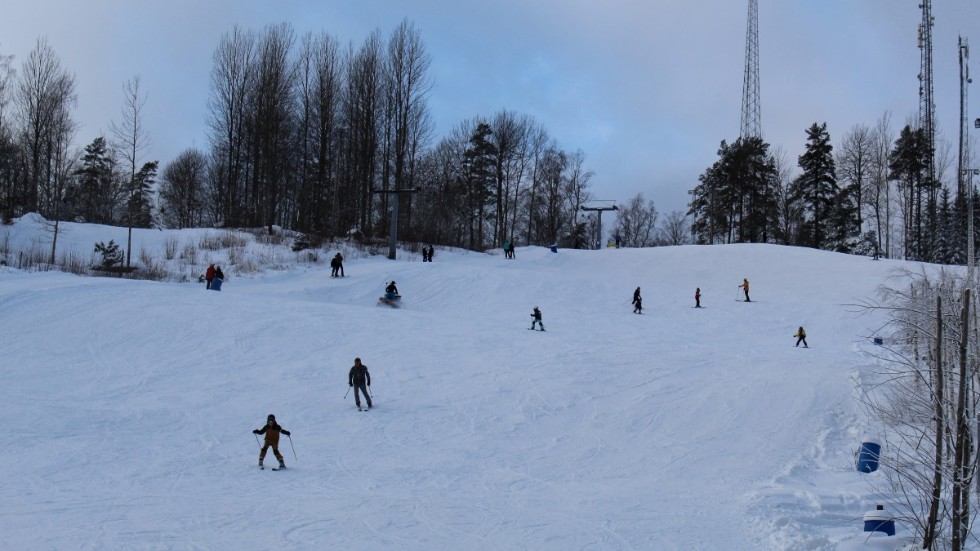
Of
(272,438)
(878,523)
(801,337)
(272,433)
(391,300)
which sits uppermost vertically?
(391,300)

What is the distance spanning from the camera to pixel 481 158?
60.4m

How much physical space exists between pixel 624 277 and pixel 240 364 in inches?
1093

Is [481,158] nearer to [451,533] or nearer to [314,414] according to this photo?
[314,414]

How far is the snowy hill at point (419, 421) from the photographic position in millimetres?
9562

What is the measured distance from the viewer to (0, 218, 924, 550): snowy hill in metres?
9.56

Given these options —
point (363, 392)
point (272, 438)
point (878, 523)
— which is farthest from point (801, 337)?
point (272, 438)

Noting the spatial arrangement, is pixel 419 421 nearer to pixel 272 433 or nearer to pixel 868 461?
pixel 272 433

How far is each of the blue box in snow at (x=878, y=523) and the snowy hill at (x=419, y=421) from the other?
20 centimetres

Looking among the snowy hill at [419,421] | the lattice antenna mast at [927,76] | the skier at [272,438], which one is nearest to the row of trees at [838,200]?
the lattice antenna mast at [927,76]

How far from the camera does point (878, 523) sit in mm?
8984

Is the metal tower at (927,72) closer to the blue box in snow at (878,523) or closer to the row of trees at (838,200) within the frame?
the row of trees at (838,200)

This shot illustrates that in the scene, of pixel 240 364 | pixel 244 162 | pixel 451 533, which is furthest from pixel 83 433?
pixel 244 162

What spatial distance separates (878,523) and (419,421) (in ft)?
31.5

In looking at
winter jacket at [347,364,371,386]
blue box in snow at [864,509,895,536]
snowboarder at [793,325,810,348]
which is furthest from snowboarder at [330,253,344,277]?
blue box in snow at [864,509,895,536]
